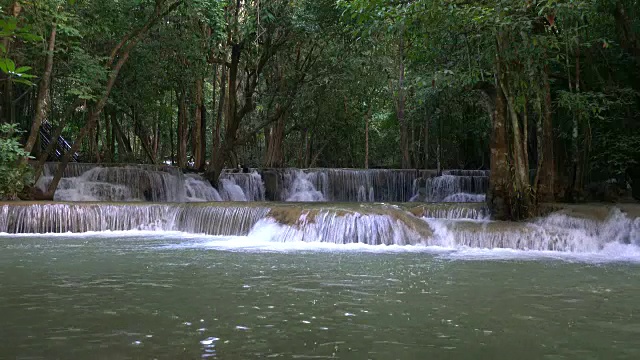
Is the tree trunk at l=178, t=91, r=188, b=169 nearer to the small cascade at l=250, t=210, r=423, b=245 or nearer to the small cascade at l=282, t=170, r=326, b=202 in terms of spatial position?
the small cascade at l=282, t=170, r=326, b=202

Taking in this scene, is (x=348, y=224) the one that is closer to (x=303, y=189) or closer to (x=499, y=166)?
(x=499, y=166)

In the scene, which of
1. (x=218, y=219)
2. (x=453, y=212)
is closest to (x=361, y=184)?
(x=453, y=212)

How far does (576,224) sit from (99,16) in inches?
532

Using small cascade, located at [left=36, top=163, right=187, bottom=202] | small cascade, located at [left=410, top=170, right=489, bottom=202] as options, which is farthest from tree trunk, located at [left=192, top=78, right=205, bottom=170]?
small cascade, located at [left=410, top=170, right=489, bottom=202]

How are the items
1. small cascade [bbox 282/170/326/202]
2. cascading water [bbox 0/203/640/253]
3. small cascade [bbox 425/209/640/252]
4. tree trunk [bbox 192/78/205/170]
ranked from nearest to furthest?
small cascade [bbox 425/209/640/252] → cascading water [bbox 0/203/640/253] → small cascade [bbox 282/170/326/202] → tree trunk [bbox 192/78/205/170]

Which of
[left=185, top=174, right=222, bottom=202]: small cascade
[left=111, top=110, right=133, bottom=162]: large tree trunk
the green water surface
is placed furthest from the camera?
[left=111, top=110, right=133, bottom=162]: large tree trunk

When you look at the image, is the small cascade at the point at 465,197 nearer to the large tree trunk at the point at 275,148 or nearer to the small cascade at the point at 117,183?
the large tree trunk at the point at 275,148

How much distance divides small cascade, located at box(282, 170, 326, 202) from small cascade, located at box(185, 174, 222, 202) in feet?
11.1

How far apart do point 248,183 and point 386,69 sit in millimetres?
6687

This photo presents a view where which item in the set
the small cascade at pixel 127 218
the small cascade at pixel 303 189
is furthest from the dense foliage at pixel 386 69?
the small cascade at pixel 303 189

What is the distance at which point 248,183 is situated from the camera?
24047 millimetres

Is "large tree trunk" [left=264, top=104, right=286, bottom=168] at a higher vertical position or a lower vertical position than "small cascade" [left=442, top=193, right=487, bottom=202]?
higher

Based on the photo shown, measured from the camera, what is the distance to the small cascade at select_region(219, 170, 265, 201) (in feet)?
77.9

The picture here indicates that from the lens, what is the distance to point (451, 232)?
41.6 feet
